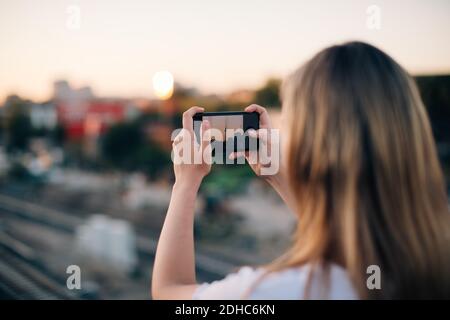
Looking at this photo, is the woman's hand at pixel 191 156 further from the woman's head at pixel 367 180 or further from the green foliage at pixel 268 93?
the green foliage at pixel 268 93

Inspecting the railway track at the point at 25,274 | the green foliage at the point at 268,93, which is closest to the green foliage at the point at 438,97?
the green foliage at the point at 268,93

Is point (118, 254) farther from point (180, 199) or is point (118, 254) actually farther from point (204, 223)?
point (180, 199)

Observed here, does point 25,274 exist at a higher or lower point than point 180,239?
lower

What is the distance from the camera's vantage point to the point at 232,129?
1.21 m

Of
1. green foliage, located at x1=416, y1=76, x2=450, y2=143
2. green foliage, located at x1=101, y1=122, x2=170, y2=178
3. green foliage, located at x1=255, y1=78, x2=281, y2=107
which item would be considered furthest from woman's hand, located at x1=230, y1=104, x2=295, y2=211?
green foliage, located at x1=101, y1=122, x2=170, y2=178

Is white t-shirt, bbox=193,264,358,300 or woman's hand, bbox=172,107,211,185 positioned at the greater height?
woman's hand, bbox=172,107,211,185

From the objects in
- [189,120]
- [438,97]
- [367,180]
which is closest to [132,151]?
[438,97]

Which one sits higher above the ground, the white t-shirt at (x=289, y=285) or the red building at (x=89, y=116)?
the red building at (x=89, y=116)

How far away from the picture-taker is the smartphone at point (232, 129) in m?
1.18

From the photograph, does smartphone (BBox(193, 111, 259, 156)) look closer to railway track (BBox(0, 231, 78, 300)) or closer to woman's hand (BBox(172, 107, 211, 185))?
woman's hand (BBox(172, 107, 211, 185))

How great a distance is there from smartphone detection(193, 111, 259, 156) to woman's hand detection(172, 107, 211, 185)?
5.9 inches

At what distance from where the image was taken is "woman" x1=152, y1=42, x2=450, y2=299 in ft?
2.68

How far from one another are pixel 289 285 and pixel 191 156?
0.34 m

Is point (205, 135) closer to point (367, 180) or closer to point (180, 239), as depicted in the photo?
point (180, 239)
